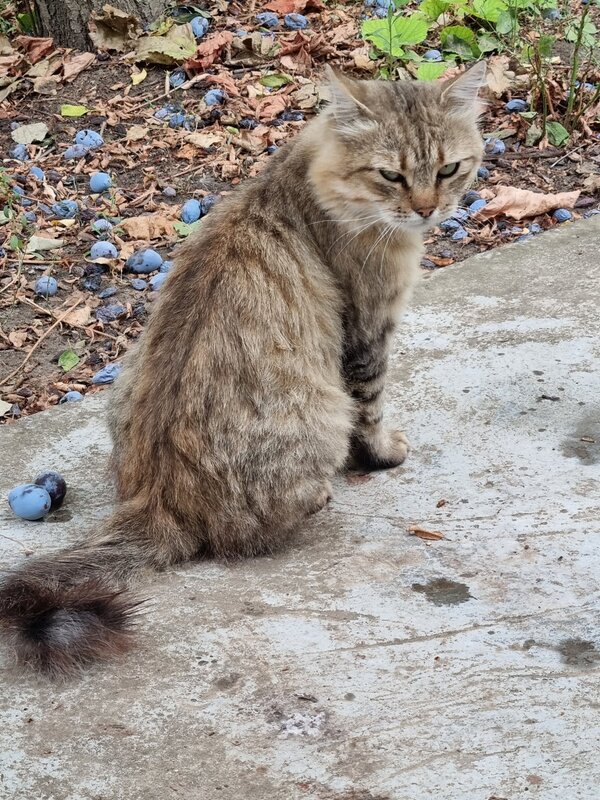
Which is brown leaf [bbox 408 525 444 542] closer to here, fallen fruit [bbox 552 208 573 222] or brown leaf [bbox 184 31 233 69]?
fallen fruit [bbox 552 208 573 222]

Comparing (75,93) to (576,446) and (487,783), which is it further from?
(487,783)

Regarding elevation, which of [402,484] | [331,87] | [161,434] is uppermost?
[331,87]

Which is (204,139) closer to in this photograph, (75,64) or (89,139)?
(89,139)

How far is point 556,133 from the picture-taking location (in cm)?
679

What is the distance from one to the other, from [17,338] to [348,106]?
2583 millimetres

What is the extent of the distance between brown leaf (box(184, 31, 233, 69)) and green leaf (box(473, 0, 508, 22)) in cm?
174

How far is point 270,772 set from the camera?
2.59m

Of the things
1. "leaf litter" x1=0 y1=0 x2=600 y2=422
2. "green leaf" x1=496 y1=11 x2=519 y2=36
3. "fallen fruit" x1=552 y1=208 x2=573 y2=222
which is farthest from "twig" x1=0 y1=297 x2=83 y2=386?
"green leaf" x1=496 y1=11 x2=519 y2=36

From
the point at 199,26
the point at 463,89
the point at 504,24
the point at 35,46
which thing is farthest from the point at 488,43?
the point at 463,89

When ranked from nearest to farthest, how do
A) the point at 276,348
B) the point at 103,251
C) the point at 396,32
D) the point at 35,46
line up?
1. the point at 276,348
2. the point at 103,251
3. the point at 396,32
4. the point at 35,46

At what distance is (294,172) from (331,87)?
1.08ft

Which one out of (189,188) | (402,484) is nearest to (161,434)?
(402,484)

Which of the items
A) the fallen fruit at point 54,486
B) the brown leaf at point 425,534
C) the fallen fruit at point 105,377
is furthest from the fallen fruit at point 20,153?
the brown leaf at point 425,534

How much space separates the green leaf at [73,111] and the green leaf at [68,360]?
2.34 meters
